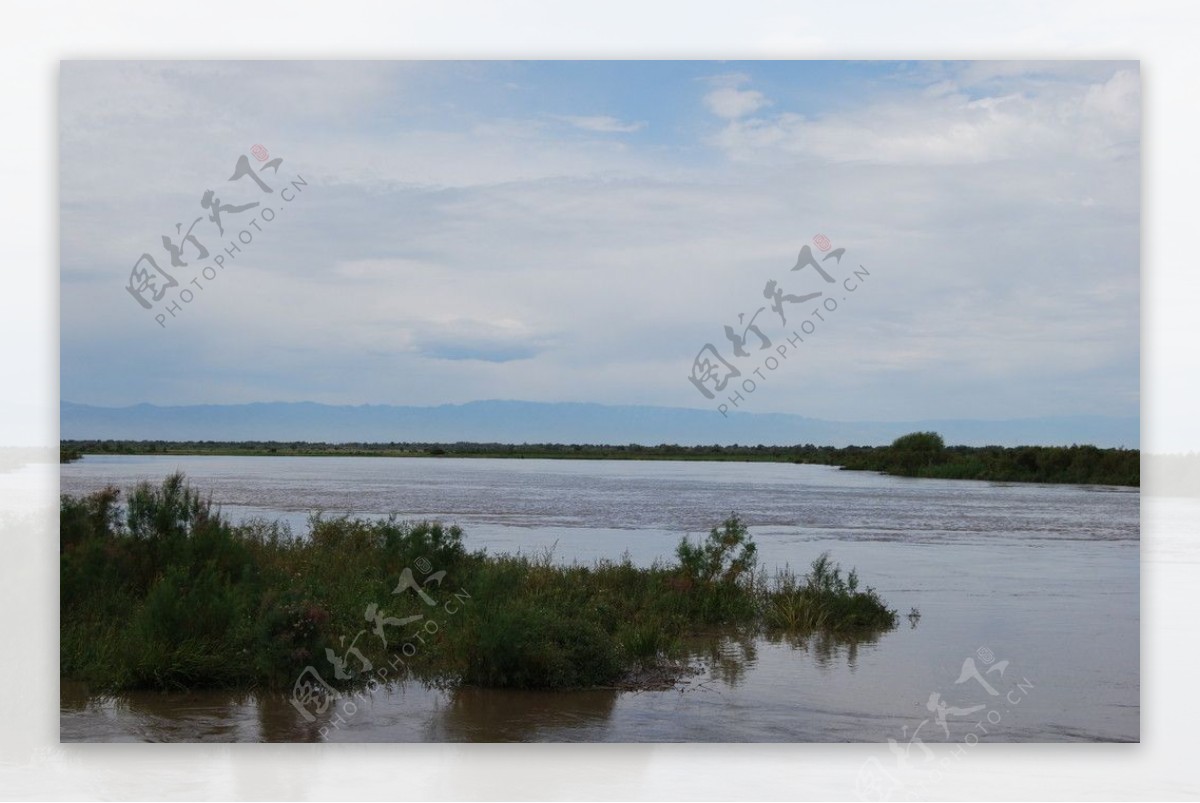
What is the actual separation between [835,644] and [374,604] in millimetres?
3482

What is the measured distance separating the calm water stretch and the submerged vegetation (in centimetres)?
20

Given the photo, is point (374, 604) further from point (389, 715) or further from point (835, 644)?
point (835, 644)

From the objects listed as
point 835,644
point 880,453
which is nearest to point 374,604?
point 835,644

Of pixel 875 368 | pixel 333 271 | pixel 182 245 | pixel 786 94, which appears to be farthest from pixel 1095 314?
pixel 182 245

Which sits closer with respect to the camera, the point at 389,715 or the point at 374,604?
the point at 389,715

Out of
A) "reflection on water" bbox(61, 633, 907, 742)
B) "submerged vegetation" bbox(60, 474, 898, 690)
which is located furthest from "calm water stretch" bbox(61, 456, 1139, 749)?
"submerged vegetation" bbox(60, 474, 898, 690)

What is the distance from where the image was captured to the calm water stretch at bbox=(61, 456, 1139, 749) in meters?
6.70

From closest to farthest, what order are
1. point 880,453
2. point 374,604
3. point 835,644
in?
point 374,604 → point 835,644 → point 880,453

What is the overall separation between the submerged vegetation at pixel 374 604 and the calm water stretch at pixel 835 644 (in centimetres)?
20

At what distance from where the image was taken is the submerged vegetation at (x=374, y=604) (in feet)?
23.4

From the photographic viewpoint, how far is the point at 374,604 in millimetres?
8141

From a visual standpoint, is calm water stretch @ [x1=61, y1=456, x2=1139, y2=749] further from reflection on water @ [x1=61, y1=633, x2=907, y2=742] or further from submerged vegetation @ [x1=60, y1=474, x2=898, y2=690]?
submerged vegetation @ [x1=60, y1=474, x2=898, y2=690]

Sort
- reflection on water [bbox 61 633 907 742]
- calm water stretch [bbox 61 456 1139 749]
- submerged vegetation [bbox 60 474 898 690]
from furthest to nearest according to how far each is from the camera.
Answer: submerged vegetation [bbox 60 474 898 690], calm water stretch [bbox 61 456 1139 749], reflection on water [bbox 61 633 907 742]

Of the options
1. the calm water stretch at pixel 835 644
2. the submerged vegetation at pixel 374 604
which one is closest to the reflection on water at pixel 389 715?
the calm water stretch at pixel 835 644
